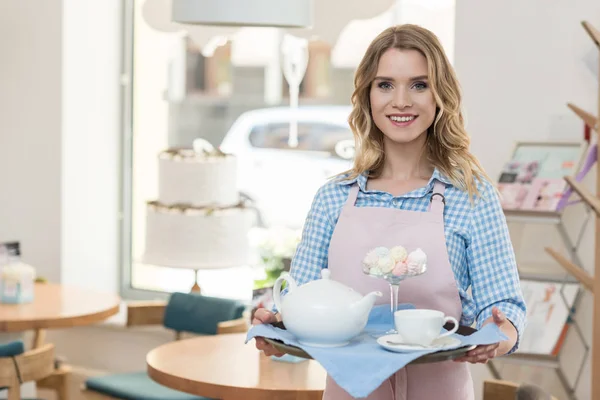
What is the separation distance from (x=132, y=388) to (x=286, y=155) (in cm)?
140

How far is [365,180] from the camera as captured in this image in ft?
6.50

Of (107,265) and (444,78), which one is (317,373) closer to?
(444,78)

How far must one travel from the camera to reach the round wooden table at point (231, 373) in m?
2.80

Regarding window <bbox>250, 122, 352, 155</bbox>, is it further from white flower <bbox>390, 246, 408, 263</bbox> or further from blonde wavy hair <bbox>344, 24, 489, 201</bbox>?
white flower <bbox>390, 246, 408, 263</bbox>

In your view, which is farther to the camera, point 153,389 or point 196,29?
point 196,29

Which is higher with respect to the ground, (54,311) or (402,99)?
(402,99)

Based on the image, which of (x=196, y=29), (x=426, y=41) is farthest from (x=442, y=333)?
(x=196, y=29)

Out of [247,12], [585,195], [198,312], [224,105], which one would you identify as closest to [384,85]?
[247,12]

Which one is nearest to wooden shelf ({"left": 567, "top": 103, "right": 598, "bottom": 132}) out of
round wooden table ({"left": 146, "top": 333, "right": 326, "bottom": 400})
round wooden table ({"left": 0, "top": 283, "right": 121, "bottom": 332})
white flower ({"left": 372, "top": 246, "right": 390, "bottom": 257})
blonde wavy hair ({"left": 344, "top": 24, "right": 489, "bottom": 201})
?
round wooden table ({"left": 146, "top": 333, "right": 326, "bottom": 400})

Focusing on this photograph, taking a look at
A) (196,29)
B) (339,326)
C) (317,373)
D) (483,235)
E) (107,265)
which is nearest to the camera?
(339,326)

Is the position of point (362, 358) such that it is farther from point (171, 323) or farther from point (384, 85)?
point (171, 323)

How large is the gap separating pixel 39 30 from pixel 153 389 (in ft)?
6.54

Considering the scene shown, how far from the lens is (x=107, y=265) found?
514 cm

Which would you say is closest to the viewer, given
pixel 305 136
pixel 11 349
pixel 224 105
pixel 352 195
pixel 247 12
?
pixel 352 195
